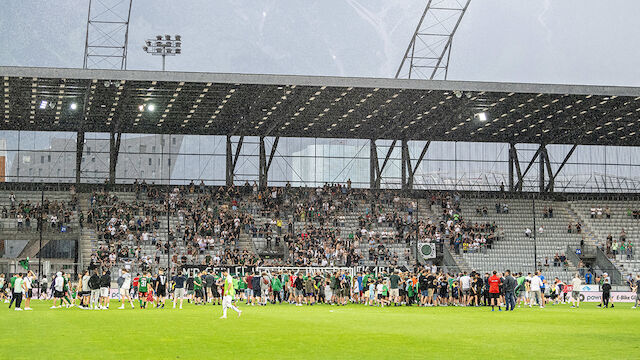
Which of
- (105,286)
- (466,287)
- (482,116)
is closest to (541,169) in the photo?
(482,116)

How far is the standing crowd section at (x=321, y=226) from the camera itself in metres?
54.7

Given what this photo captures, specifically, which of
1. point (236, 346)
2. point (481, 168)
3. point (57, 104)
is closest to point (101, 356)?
point (236, 346)

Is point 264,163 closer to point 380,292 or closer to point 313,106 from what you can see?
point 313,106

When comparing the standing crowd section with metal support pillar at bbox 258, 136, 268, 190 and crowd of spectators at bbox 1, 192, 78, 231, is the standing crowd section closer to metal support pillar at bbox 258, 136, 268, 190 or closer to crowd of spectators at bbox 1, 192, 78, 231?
crowd of spectators at bbox 1, 192, 78, 231

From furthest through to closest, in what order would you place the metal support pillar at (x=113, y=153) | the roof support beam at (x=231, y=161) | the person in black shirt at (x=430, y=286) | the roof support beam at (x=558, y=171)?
the roof support beam at (x=558, y=171) → the roof support beam at (x=231, y=161) → the metal support pillar at (x=113, y=153) → the person in black shirt at (x=430, y=286)

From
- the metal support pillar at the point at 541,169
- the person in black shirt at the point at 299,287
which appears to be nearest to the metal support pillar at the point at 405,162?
the metal support pillar at the point at 541,169

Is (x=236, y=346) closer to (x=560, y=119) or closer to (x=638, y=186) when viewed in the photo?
(x=560, y=119)

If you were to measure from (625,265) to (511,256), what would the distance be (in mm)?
7233

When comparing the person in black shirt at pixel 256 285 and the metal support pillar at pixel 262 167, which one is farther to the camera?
the metal support pillar at pixel 262 167

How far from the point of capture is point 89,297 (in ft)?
118

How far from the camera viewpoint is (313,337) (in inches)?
758

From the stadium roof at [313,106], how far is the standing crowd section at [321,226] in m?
4.82

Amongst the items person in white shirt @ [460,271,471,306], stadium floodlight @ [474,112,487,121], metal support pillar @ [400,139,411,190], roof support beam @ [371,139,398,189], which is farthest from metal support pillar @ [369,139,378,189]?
person in white shirt @ [460,271,471,306]

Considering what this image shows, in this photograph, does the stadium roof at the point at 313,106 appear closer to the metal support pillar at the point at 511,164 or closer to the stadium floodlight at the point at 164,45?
the metal support pillar at the point at 511,164
